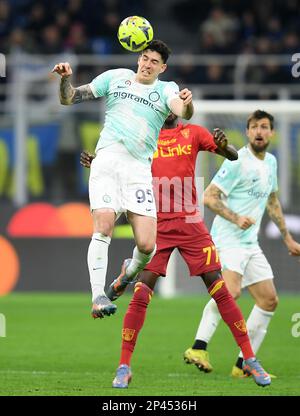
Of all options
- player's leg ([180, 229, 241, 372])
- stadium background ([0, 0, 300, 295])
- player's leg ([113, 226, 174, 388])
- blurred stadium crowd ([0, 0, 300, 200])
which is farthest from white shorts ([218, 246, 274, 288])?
blurred stadium crowd ([0, 0, 300, 200])

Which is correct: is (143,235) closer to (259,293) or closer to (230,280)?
(230,280)

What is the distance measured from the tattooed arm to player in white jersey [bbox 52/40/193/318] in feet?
4.27

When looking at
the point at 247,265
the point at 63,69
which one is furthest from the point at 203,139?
the point at 63,69

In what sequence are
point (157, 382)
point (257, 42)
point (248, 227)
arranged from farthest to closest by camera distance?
point (257, 42)
point (248, 227)
point (157, 382)

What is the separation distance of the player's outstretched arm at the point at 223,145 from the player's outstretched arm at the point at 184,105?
379 mm

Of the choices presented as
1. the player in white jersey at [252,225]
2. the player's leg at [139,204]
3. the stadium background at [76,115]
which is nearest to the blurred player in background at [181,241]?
the player's leg at [139,204]

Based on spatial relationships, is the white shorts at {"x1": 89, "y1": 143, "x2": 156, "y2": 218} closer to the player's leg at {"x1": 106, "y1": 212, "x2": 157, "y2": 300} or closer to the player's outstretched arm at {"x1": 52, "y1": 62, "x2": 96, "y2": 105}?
the player's leg at {"x1": 106, "y1": 212, "x2": 157, "y2": 300}

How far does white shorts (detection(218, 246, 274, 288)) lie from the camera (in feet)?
34.6

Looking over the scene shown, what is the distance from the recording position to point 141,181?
9.10 meters

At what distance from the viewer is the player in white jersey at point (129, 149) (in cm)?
892

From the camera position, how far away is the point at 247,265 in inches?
418

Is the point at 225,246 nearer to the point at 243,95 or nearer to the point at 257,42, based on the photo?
the point at 243,95

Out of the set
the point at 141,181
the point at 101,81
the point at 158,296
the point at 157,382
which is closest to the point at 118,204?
the point at 141,181

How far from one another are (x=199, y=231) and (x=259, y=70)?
11.6m
